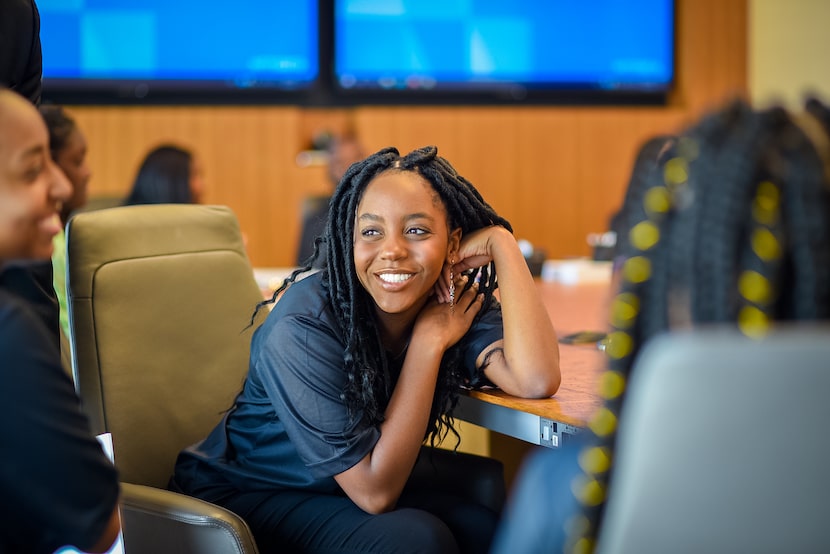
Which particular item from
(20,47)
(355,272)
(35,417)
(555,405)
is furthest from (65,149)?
(35,417)

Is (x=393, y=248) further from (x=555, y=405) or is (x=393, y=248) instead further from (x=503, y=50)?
(x=503, y=50)

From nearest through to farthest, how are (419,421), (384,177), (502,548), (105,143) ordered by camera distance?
(502,548)
(419,421)
(384,177)
(105,143)

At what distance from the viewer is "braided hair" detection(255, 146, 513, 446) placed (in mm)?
1781

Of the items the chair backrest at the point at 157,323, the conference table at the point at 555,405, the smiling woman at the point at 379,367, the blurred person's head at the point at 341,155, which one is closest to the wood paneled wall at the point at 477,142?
the blurred person's head at the point at 341,155

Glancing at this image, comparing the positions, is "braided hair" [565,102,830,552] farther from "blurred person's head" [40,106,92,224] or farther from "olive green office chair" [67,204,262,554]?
"blurred person's head" [40,106,92,224]

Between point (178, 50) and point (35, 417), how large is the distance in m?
4.49

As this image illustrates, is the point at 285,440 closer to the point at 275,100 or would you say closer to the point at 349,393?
the point at 349,393

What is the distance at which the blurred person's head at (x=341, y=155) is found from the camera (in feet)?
16.3

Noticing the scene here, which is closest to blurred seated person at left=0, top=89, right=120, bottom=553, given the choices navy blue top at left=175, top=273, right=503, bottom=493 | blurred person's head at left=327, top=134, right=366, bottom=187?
navy blue top at left=175, top=273, right=503, bottom=493

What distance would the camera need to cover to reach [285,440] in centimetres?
181

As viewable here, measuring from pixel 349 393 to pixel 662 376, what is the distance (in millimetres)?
1016

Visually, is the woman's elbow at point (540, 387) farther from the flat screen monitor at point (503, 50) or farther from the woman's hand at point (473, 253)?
the flat screen monitor at point (503, 50)

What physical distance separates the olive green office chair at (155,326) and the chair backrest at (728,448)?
1.12 meters

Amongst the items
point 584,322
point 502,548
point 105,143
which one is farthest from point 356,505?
point 105,143
